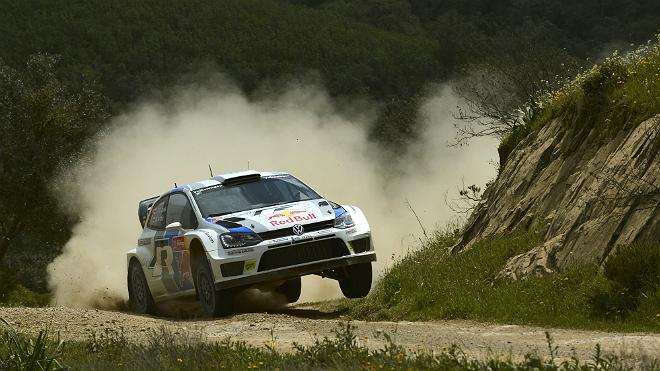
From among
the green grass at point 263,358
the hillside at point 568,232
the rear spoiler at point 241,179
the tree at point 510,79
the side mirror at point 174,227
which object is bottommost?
the green grass at point 263,358

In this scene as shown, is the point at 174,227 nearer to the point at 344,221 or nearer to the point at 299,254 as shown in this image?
the point at 299,254

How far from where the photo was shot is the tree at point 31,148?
140 feet

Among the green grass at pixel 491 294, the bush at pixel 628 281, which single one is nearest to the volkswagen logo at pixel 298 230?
the green grass at pixel 491 294

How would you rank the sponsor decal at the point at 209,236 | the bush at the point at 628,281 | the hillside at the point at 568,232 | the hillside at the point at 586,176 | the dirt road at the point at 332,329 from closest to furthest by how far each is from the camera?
the dirt road at the point at 332,329 → the bush at the point at 628,281 → the hillside at the point at 568,232 → the hillside at the point at 586,176 → the sponsor decal at the point at 209,236

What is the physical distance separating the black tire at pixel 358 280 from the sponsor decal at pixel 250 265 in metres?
1.53

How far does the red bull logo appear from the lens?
15.3m

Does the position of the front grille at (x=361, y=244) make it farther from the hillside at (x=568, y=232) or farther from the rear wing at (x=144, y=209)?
the rear wing at (x=144, y=209)

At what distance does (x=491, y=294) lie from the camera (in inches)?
562

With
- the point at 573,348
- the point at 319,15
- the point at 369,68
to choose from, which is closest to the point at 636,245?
the point at 573,348

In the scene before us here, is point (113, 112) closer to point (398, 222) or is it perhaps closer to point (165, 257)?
point (398, 222)

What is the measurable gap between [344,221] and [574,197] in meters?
2.91

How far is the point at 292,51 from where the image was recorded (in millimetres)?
87375

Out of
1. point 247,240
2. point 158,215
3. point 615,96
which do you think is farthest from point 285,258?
point 615,96

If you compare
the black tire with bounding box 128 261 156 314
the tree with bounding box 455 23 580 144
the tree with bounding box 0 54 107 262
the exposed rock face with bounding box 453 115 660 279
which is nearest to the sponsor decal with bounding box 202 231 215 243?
the black tire with bounding box 128 261 156 314
